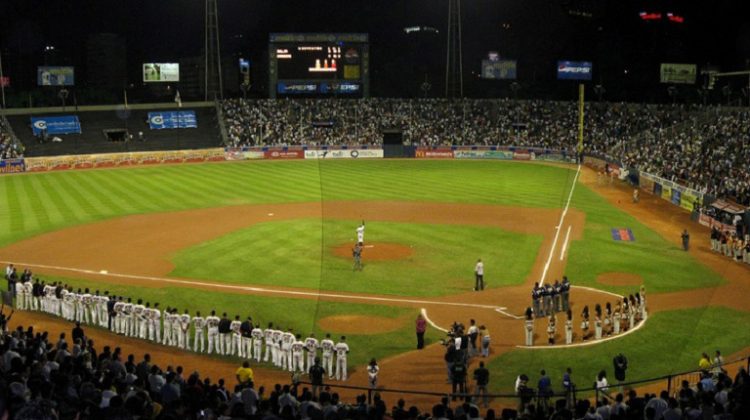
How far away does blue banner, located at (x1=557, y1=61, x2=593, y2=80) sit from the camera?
85.3m

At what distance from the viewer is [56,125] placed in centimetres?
7450

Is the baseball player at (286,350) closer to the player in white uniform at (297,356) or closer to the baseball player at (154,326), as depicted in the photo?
the player in white uniform at (297,356)

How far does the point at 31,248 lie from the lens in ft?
113

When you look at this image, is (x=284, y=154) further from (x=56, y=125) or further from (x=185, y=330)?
Answer: (x=185, y=330)

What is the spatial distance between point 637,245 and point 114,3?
7597cm

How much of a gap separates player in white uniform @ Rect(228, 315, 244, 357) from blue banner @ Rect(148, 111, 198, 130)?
62.7m

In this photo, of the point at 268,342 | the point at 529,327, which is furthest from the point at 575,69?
the point at 268,342

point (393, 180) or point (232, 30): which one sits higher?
point (232, 30)

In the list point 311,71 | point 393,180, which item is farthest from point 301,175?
point 311,71

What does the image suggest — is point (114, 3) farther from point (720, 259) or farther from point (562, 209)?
point (720, 259)

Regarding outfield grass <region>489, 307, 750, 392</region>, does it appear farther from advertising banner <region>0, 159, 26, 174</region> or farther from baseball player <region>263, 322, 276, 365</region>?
advertising banner <region>0, 159, 26, 174</region>

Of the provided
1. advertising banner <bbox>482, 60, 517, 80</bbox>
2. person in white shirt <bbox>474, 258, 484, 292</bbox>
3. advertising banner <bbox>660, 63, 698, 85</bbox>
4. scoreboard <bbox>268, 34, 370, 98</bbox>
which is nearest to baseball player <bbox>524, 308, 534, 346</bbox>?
person in white shirt <bbox>474, 258, 484, 292</bbox>

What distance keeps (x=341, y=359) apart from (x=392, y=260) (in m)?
13.2

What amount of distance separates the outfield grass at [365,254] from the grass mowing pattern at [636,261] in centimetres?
226
